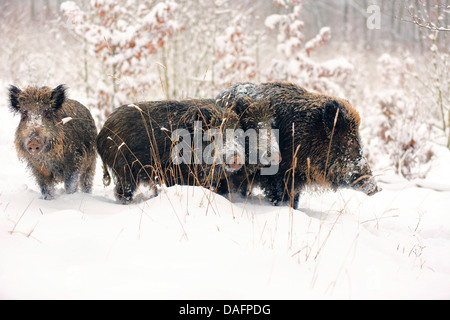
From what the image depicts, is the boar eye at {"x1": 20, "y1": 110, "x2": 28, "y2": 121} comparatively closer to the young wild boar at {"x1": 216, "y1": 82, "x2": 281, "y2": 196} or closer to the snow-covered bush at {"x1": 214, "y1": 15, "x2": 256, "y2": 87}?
the young wild boar at {"x1": 216, "y1": 82, "x2": 281, "y2": 196}

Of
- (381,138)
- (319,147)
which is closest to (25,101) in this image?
(319,147)

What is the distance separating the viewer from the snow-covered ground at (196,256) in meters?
2.08

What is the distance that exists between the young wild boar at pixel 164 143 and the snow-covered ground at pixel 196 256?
20.8 inches

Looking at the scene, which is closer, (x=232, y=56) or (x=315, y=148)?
(x=315, y=148)

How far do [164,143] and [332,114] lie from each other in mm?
2012

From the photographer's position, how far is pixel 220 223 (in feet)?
10.0

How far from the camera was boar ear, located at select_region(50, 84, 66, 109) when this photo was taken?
→ 4.13 meters

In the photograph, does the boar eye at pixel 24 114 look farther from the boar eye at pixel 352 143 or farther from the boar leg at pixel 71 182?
the boar eye at pixel 352 143

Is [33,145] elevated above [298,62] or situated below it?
below

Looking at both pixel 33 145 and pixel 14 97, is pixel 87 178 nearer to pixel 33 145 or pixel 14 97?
pixel 33 145

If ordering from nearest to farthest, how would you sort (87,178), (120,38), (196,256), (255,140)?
(196,256) → (255,140) → (87,178) → (120,38)

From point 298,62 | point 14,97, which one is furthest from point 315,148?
point 298,62

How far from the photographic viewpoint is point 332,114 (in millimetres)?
4152

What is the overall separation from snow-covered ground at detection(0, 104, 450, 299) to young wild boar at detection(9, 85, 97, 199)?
0.48m
